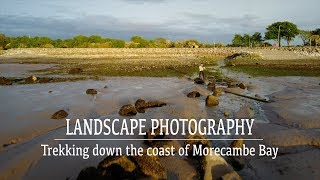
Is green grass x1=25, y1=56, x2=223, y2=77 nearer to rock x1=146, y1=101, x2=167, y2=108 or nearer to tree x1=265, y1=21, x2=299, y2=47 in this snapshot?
rock x1=146, y1=101, x2=167, y2=108

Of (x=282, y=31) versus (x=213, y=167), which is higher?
(x=282, y=31)

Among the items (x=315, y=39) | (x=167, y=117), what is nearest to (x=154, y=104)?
(x=167, y=117)

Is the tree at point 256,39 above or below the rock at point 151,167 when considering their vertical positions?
above

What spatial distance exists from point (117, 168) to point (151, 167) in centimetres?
96

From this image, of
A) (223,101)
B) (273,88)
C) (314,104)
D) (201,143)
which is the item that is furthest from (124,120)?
(273,88)

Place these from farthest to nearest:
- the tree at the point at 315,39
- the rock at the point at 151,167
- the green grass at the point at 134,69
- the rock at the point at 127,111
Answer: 1. the tree at the point at 315,39
2. the green grass at the point at 134,69
3. the rock at the point at 127,111
4. the rock at the point at 151,167

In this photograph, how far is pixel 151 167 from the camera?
9562 millimetres

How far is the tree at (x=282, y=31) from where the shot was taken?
314 ft

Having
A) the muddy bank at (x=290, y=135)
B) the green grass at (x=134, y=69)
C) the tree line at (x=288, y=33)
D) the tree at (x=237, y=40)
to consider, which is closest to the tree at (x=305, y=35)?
the tree line at (x=288, y=33)

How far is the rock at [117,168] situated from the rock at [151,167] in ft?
1.00

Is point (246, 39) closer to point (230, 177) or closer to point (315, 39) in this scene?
point (315, 39)

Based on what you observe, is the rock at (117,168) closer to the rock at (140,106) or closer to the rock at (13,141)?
the rock at (13,141)

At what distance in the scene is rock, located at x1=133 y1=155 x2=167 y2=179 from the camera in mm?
9477

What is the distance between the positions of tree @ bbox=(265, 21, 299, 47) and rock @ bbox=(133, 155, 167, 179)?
93.2m
